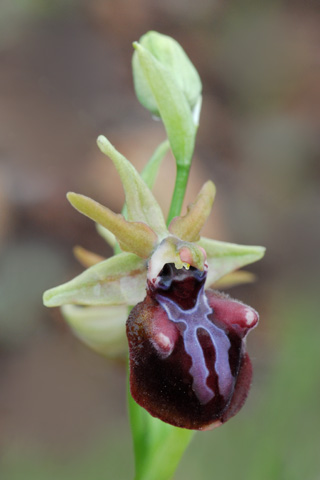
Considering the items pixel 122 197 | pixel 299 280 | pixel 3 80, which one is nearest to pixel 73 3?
pixel 3 80

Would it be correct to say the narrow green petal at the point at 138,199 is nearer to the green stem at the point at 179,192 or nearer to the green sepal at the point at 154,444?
the green stem at the point at 179,192

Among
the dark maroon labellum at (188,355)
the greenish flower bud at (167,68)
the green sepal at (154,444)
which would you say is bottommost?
the green sepal at (154,444)

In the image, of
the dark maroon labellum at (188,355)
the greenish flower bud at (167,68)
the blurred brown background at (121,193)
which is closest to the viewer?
the dark maroon labellum at (188,355)

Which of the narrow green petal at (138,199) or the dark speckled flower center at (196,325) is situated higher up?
the narrow green petal at (138,199)

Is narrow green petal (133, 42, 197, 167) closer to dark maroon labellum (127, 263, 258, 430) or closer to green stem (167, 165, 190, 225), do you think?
green stem (167, 165, 190, 225)

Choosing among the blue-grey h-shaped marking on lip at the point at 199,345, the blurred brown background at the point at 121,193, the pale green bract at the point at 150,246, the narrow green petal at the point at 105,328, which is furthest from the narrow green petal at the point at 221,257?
the blurred brown background at the point at 121,193

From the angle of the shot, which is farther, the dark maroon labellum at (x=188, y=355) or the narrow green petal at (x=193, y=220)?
the narrow green petal at (x=193, y=220)

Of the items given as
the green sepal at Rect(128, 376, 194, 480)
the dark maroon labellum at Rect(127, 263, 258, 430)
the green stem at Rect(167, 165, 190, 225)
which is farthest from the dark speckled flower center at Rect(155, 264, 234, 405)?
the green sepal at Rect(128, 376, 194, 480)

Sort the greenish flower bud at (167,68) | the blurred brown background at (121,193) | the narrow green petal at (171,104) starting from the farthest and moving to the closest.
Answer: the blurred brown background at (121,193), the greenish flower bud at (167,68), the narrow green petal at (171,104)
